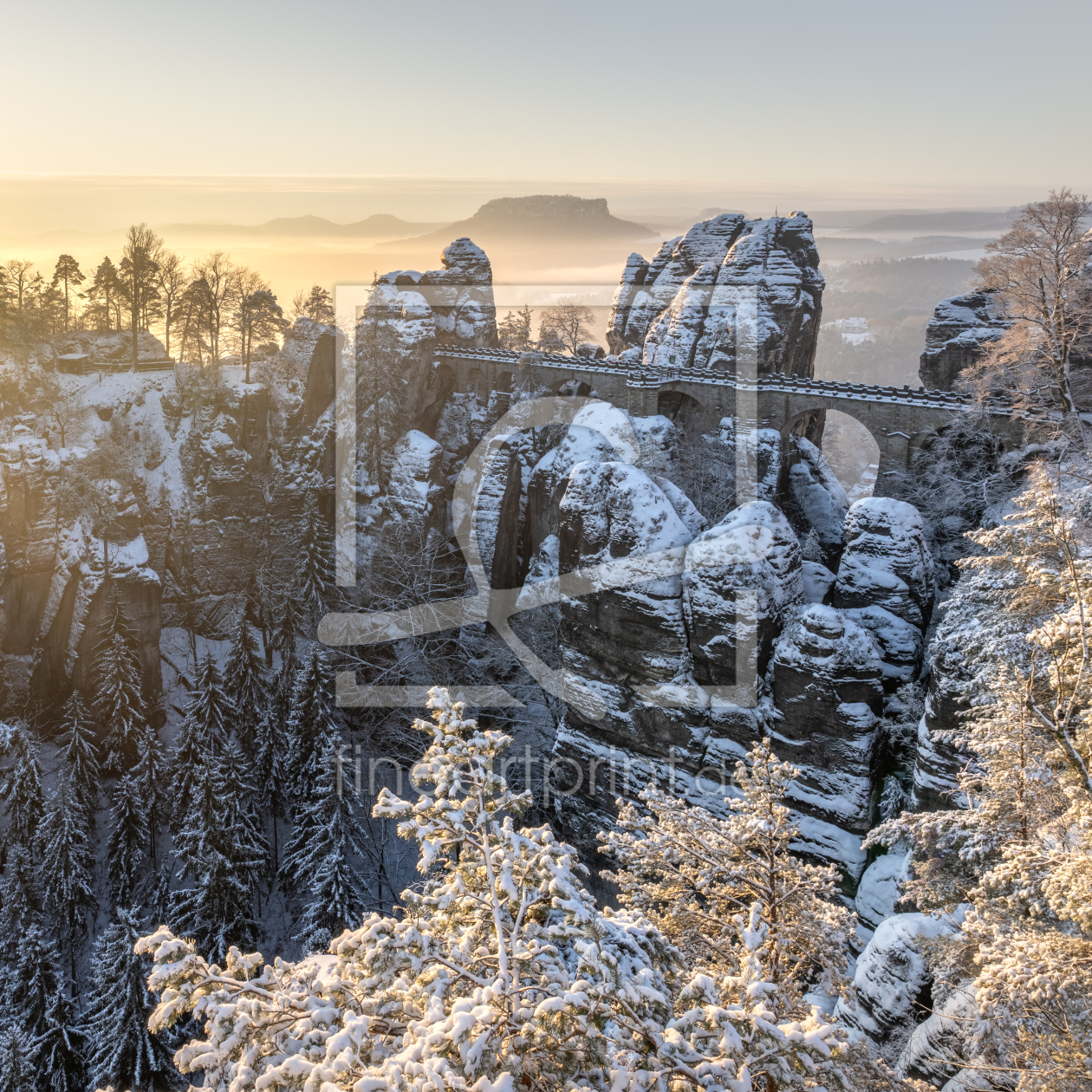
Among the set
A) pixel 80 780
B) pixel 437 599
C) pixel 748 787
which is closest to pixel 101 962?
pixel 80 780

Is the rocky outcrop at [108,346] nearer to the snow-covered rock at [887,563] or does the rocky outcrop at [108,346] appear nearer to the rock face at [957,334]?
the snow-covered rock at [887,563]

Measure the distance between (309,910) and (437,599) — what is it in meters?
12.4

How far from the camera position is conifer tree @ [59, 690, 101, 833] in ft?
80.8

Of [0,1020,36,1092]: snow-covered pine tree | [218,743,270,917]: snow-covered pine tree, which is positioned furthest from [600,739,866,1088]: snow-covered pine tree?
[218,743,270,917]: snow-covered pine tree

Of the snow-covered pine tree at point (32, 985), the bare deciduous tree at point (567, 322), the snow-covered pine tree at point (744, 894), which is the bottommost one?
the snow-covered pine tree at point (32, 985)

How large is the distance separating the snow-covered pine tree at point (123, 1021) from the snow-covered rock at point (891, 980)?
52.5 feet

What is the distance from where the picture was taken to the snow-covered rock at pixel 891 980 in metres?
11.7

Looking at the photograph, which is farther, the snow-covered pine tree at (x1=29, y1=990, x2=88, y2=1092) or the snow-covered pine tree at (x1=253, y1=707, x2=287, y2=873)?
the snow-covered pine tree at (x1=253, y1=707, x2=287, y2=873)

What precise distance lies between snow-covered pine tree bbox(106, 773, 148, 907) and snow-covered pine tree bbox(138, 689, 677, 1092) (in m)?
20.1

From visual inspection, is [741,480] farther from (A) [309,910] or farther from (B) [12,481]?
(B) [12,481]

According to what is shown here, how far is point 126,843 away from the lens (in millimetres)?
22766

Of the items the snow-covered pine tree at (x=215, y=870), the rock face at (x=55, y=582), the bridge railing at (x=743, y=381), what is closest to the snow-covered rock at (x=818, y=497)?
the bridge railing at (x=743, y=381)

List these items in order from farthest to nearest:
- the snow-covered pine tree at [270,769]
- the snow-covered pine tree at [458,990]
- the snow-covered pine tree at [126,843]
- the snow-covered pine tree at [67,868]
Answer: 1. the snow-covered pine tree at [270,769]
2. the snow-covered pine tree at [126,843]
3. the snow-covered pine tree at [67,868]
4. the snow-covered pine tree at [458,990]

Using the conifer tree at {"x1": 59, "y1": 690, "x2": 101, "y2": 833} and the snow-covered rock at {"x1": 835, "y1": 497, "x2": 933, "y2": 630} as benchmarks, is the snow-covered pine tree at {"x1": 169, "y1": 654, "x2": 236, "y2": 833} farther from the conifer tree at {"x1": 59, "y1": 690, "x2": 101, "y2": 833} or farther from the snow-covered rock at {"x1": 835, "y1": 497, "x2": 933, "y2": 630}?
the snow-covered rock at {"x1": 835, "y1": 497, "x2": 933, "y2": 630}
